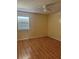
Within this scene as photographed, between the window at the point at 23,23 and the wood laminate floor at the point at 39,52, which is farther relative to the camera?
the window at the point at 23,23

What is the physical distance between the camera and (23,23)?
604 centimetres

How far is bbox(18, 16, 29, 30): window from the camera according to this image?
19.3 feet

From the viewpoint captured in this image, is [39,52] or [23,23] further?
[23,23]

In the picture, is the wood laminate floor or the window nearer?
the wood laminate floor

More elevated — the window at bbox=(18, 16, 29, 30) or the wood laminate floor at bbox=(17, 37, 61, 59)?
the window at bbox=(18, 16, 29, 30)

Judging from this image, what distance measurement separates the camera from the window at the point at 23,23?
5.88m

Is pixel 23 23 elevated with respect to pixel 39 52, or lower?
elevated

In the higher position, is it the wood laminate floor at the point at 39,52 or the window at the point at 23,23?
the window at the point at 23,23
